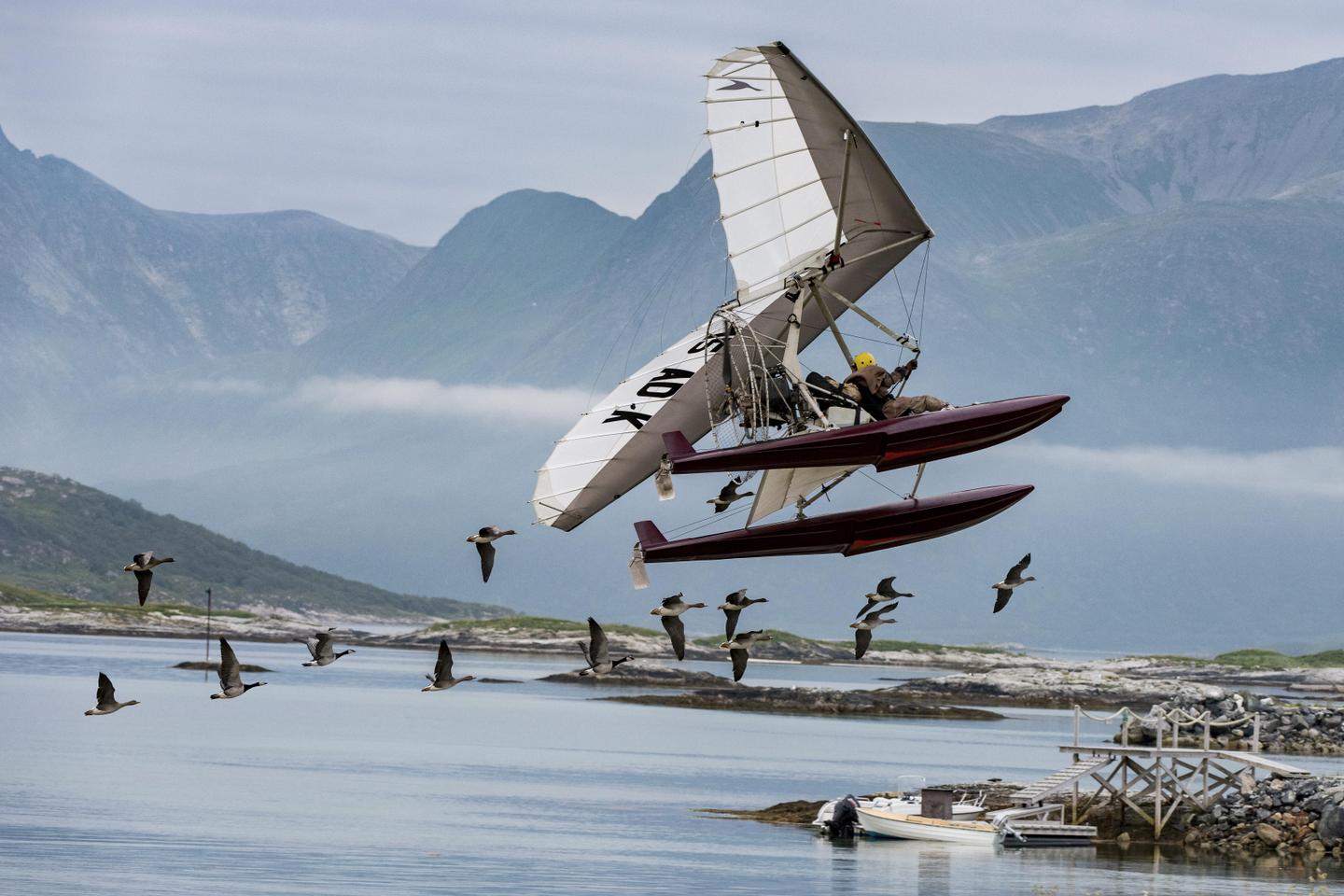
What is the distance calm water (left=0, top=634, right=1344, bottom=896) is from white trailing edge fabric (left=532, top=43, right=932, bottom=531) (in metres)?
17.7

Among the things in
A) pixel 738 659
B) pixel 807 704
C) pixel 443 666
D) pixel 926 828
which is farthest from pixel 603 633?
pixel 807 704

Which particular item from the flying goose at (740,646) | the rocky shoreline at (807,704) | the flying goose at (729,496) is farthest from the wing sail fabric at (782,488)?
the rocky shoreline at (807,704)

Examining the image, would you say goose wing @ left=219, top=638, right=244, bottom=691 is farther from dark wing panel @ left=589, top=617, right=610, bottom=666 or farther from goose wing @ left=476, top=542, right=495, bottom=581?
goose wing @ left=476, top=542, right=495, bottom=581

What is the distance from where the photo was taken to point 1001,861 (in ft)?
232

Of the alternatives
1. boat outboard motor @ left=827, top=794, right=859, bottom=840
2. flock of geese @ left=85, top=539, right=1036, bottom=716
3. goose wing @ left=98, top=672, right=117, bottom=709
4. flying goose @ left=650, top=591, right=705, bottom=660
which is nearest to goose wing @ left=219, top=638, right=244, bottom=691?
flock of geese @ left=85, top=539, right=1036, bottom=716

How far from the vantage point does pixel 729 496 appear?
46312 millimetres

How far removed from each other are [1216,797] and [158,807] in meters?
38.1

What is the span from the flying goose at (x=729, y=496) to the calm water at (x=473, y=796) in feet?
62.0

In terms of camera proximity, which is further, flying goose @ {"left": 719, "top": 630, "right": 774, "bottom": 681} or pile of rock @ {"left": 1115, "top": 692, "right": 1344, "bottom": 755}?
pile of rock @ {"left": 1115, "top": 692, "right": 1344, "bottom": 755}

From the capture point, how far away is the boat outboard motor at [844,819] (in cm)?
7356

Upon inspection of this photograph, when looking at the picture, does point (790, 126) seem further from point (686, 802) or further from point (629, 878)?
point (686, 802)

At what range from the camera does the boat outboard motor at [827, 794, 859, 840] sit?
73.6 meters

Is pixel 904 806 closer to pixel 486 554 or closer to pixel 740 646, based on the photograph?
pixel 740 646

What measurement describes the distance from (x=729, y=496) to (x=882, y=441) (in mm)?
4313
